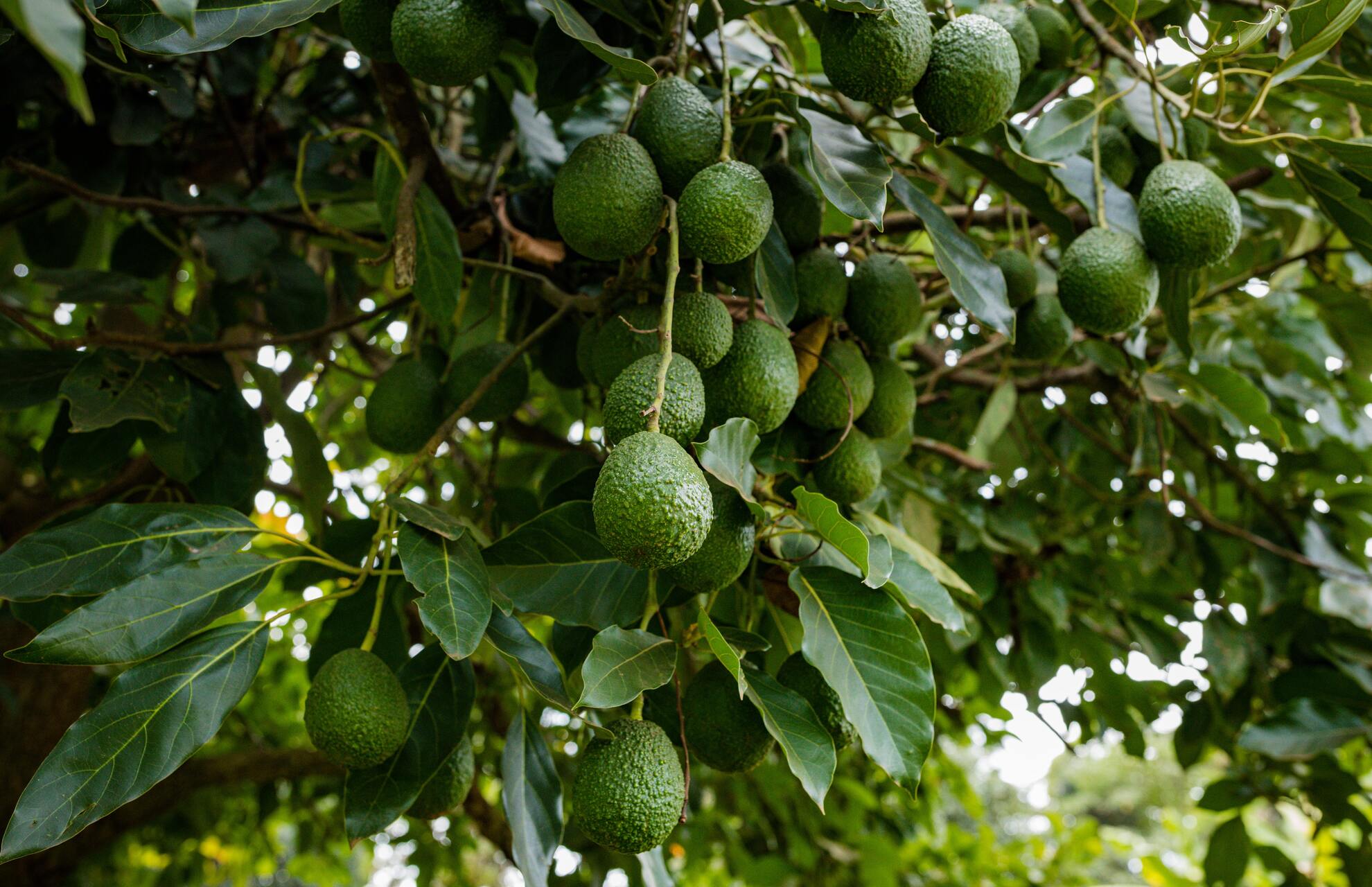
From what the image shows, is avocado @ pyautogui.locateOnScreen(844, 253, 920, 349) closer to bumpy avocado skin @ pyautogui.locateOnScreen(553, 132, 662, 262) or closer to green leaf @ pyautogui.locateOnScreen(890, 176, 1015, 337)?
green leaf @ pyautogui.locateOnScreen(890, 176, 1015, 337)

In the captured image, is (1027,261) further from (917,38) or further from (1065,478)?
(1065,478)

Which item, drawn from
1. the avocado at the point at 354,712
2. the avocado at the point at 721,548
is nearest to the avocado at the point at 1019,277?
the avocado at the point at 721,548

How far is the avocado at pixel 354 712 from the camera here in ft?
2.89

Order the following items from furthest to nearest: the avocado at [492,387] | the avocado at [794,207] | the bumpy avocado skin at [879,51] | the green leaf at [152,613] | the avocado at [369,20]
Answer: the avocado at [492,387] < the avocado at [794,207] < the avocado at [369,20] < the bumpy avocado skin at [879,51] < the green leaf at [152,613]

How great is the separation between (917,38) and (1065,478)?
1.45 metres

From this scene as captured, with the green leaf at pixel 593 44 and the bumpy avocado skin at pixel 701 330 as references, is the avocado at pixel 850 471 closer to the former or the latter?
the bumpy avocado skin at pixel 701 330

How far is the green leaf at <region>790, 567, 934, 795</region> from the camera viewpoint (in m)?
0.94

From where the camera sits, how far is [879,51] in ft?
3.18

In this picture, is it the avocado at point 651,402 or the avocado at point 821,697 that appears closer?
the avocado at point 651,402

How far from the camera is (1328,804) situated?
2051 millimetres

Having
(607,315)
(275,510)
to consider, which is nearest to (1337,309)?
(607,315)

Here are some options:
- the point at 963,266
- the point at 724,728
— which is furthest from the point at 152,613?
the point at 963,266

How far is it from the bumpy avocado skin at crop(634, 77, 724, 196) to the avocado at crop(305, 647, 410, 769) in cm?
58

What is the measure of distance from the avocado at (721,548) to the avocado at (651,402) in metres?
0.08
